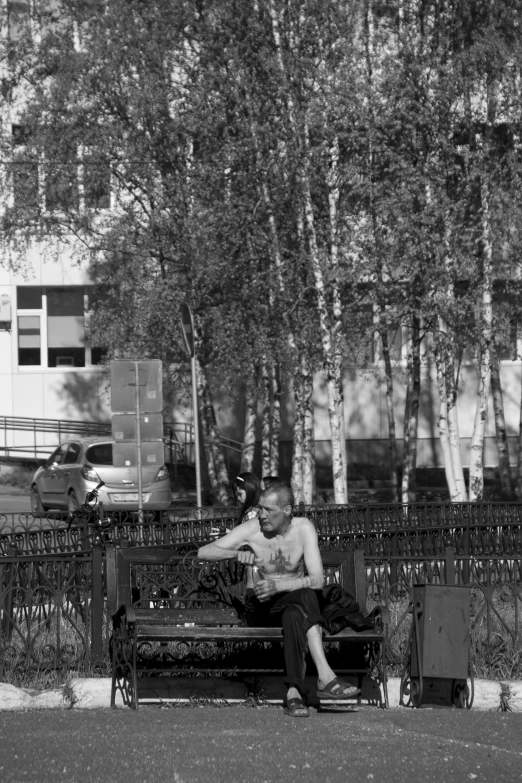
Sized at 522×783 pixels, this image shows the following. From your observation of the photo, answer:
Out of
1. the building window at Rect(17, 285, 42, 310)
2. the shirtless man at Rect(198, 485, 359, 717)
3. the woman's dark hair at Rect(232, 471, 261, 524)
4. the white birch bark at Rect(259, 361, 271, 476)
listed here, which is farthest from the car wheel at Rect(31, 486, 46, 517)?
the shirtless man at Rect(198, 485, 359, 717)

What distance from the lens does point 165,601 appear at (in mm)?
8977

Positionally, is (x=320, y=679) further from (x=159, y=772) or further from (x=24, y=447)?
(x=24, y=447)

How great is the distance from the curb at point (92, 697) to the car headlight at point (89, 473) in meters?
15.7

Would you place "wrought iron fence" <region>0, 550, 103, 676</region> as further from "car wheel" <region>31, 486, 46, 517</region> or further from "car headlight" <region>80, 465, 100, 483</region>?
"car wheel" <region>31, 486, 46, 517</region>

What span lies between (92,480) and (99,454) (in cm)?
85

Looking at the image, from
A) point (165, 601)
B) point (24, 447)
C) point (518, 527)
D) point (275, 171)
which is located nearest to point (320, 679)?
point (165, 601)

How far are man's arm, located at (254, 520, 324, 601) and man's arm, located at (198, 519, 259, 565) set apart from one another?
0.77 feet

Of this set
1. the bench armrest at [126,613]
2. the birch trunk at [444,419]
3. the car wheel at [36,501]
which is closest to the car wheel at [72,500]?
the car wheel at [36,501]

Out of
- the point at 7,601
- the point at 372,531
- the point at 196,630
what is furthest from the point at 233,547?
the point at 372,531

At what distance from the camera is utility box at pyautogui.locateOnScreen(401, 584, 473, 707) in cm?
784

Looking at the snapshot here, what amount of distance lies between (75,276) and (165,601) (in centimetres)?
2707

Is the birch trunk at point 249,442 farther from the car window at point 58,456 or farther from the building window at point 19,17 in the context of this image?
the building window at point 19,17

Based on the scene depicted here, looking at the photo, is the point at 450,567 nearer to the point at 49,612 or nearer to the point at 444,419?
the point at 49,612

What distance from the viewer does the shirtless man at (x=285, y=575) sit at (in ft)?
24.6
